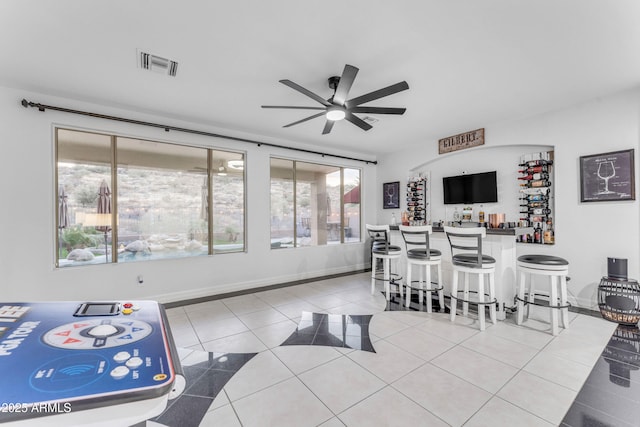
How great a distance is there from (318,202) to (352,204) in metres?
1.01

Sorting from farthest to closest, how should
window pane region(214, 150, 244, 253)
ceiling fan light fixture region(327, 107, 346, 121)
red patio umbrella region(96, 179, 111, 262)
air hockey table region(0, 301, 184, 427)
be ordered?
window pane region(214, 150, 244, 253)
red patio umbrella region(96, 179, 111, 262)
ceiling fan light fixture region(327, 107, 346, 121)
air hockey table region(0, 301, 184, 427)

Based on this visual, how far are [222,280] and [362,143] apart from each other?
13.0 ft

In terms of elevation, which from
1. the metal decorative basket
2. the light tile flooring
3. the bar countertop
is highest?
the bar countertop

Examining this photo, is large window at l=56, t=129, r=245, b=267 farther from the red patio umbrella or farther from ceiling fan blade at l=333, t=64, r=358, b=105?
ceiling fan blade at l=333, t=64, r=358, b=105

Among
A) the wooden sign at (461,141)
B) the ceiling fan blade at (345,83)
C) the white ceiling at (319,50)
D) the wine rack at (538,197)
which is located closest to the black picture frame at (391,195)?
the wooden sign at (461,141)

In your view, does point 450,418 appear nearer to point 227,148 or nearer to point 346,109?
point 346,109

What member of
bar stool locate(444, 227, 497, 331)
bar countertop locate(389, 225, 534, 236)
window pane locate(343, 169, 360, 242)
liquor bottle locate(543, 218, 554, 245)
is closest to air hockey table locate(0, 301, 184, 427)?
bar stool locate(444, 227, 497, 331)

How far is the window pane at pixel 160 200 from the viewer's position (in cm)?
418

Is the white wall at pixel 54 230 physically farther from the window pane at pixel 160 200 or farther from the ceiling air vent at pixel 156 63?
the ceiling air vent at pixel 156 63

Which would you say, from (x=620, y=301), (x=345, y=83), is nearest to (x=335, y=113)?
(x=345, y=83)

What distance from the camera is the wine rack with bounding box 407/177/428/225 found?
6146mm

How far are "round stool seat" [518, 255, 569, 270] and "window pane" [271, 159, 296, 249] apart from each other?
156 inches

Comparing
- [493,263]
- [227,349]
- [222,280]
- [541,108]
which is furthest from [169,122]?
[541,108]

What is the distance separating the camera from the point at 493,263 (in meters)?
3.30
